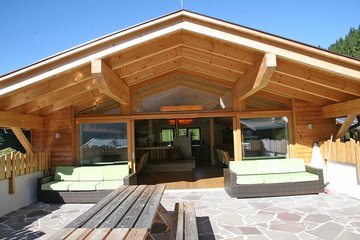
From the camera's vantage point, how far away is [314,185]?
5.91 meters

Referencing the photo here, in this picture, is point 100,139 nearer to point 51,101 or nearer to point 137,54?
point 51,101

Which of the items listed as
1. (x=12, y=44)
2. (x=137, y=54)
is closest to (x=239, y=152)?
(x=137, y=54)

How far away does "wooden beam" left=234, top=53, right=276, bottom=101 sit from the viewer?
4.75m

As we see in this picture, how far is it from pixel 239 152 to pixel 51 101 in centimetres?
511

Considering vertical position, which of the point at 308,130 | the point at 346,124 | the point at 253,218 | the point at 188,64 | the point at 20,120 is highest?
the point at 188,64

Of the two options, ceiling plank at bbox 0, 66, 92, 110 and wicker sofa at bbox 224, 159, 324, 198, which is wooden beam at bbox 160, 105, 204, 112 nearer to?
wicker sofa at bbox 224, 159, 324, 198

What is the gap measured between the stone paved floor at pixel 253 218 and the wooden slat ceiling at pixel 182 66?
234 centimetres

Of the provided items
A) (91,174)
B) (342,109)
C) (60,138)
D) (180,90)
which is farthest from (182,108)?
(342,109)

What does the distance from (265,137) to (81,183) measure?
503 cm

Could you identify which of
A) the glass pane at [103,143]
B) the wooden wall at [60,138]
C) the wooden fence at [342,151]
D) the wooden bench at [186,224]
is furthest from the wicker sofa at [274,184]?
the wooden wall at [60,138]

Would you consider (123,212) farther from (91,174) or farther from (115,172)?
(91,174)

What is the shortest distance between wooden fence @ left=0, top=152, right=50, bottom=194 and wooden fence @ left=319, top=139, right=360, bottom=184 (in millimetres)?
7316

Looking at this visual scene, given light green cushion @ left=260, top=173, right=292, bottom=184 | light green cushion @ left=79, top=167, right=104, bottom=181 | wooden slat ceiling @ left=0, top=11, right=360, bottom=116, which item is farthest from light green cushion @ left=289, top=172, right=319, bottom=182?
light green cushion @ left=79, top=167, right=104, bottom=181

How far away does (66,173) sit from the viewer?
21.5ft
